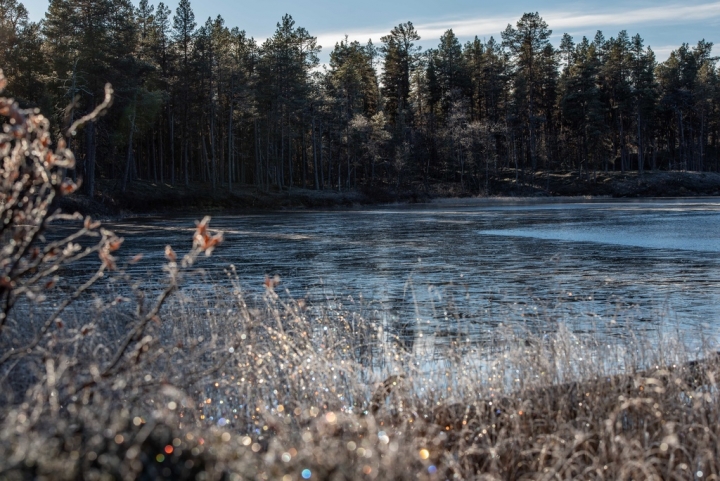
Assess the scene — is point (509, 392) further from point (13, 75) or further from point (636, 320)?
point (13, 75)

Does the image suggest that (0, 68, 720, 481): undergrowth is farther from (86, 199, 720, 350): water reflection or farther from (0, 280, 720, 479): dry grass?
(86, 199, 720, 350): water reflection

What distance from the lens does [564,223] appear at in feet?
126

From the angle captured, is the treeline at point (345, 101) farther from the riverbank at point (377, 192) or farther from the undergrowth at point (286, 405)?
the undergrowth at point (286, 405)

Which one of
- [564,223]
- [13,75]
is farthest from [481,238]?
[13,75]

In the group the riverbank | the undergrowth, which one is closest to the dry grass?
the undergrowth

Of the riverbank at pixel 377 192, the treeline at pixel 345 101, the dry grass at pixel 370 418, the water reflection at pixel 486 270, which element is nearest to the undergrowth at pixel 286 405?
the dry grass at pixel 370 418

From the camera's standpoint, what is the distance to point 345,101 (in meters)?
83.4

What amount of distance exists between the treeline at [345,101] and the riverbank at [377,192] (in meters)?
1.82

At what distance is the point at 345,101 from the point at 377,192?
13794mm

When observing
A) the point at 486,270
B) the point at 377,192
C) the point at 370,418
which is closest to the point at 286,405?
the point at 370,418

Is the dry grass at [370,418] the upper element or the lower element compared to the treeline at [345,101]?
lower

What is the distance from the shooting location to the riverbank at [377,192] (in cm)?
5499

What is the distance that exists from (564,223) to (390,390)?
110ft

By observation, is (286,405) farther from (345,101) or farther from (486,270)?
(345,101)
